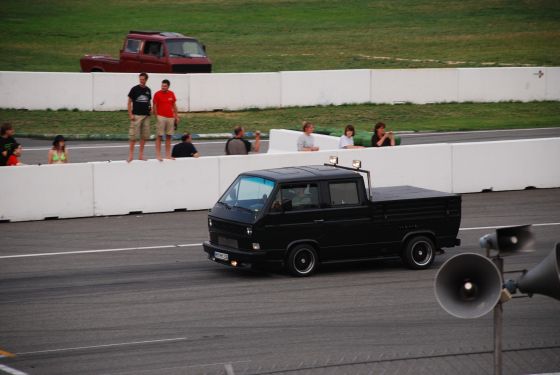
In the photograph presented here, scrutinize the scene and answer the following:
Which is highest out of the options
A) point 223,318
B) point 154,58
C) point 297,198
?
point 154,58

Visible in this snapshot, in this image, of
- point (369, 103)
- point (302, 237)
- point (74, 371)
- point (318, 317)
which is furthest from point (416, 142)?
point (74, 371)

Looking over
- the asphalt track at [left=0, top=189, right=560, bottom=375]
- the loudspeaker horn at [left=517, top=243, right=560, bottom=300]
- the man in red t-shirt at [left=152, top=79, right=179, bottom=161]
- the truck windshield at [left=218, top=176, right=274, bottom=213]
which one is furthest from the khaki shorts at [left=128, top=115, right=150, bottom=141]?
the loudspeaker horn at [left=517, top=243, right=560, bottom=300]

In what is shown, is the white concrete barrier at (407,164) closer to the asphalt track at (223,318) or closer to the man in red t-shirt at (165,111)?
the man in red t-shirt at (165,111)

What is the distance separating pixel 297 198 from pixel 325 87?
58.0 feet

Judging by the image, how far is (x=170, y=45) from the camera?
35.2 m

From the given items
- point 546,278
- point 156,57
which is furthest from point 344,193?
point 156,57

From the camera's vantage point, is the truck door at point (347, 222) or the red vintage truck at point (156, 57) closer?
the truck door at point (347, 222)

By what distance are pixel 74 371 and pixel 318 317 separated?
11.1ft

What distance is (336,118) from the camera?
31.8 m

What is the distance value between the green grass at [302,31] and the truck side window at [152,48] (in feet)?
23.7

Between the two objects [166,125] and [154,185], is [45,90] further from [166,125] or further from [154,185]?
[154,185]

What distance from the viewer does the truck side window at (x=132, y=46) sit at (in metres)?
35.9

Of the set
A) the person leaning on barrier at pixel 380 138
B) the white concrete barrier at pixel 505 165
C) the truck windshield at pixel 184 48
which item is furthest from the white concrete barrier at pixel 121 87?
the white concrete barrier at pixel 505 165

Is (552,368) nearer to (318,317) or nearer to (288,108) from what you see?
(318,317)
